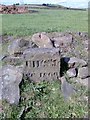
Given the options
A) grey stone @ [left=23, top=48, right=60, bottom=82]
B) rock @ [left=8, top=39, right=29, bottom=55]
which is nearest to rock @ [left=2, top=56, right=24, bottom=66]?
grey stone @ [left=23, top=48, right=60, bottom=82]

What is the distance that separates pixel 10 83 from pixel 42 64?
1015mm

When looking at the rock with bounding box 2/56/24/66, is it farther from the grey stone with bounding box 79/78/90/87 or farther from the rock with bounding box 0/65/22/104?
the grey stone with bounding box 79/78/90/87

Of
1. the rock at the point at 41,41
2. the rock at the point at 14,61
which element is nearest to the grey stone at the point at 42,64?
the rock at the point at 14,61

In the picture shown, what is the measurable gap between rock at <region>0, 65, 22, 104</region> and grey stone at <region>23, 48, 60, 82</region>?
347 millimetres

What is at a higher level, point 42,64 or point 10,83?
point 42,64

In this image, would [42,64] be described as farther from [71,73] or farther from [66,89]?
[66,89]

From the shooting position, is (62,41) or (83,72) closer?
(83,72)

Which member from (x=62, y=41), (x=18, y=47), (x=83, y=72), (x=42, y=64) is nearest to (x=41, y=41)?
(x=62, y=41)

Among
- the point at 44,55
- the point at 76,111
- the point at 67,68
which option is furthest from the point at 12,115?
the point at 67,68

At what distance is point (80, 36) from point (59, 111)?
6.49 m

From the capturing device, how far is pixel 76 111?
680 centimetres

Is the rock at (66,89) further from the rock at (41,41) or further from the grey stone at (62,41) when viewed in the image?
the grey stone at (62,41)

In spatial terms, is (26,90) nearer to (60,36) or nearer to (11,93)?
(11,93)

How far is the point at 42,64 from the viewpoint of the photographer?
319 inches
